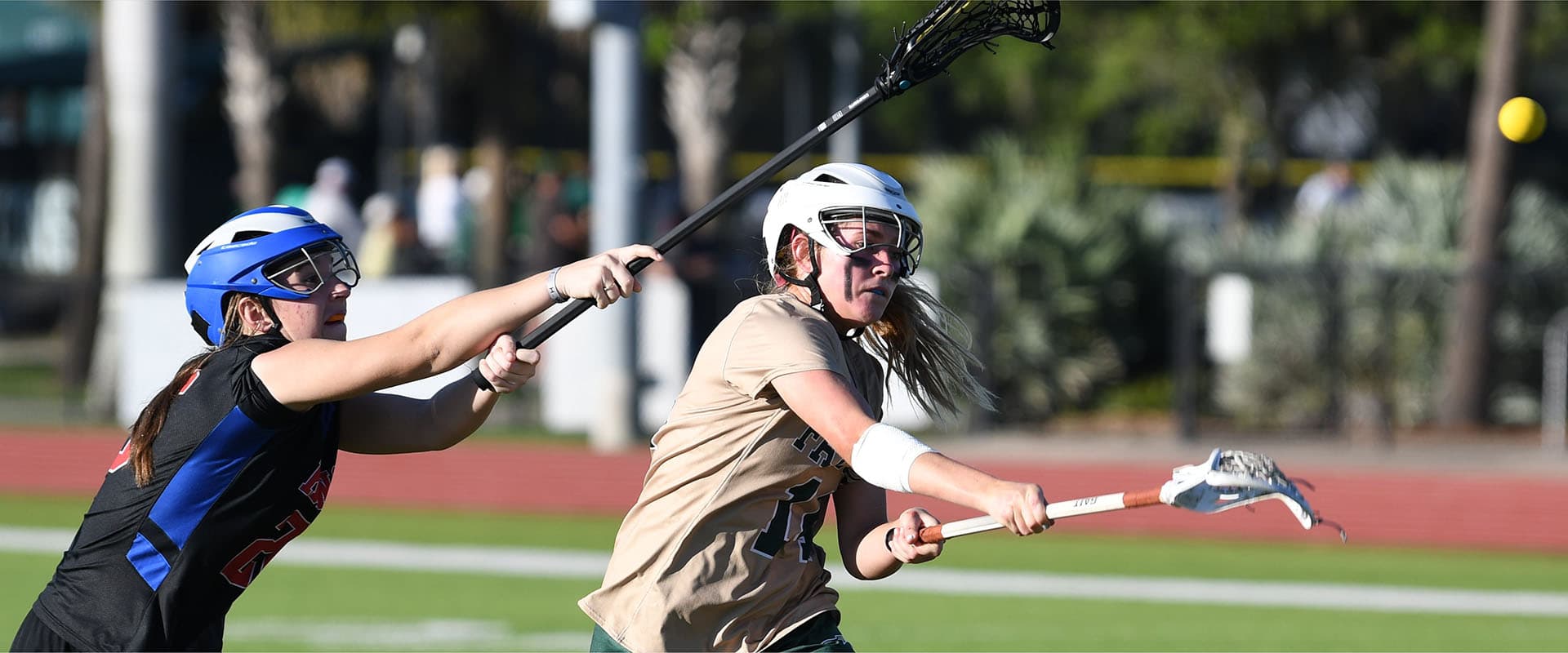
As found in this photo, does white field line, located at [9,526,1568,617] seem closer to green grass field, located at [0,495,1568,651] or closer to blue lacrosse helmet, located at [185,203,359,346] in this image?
green grass field, located at [0,495,1568,651]

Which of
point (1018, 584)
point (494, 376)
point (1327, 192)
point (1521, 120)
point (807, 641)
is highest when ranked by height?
point (1521, 120)

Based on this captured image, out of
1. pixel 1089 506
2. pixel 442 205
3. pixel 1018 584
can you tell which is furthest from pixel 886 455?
pixel 442 205

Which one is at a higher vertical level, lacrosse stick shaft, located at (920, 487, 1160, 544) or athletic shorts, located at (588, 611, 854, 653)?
lacrosse stick shaft, located at (920, 487, 1160, 544)

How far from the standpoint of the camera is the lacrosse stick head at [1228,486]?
3.77 meters

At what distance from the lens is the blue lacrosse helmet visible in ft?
→ 15.5

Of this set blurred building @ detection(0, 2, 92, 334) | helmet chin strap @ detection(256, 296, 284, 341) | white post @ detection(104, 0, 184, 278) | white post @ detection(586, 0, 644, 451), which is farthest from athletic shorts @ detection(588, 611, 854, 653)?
→ blurred building @ detection(0, 2, 92, 334)

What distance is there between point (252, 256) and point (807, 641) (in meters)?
1.58

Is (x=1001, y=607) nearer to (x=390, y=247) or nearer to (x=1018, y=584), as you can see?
(x=1018, y=584)

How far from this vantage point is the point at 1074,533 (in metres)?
13.7

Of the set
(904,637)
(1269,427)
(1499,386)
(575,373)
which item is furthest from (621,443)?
(1499,386)

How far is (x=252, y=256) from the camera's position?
4.70 meters

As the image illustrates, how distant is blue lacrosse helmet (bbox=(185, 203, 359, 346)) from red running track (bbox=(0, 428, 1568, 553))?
7825mm

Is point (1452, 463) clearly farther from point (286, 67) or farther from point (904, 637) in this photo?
point (286, 67)

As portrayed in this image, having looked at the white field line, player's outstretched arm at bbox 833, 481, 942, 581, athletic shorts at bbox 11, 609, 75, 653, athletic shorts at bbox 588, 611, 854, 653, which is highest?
player's outstretched arm at bbox 833, 481, 942, 581
